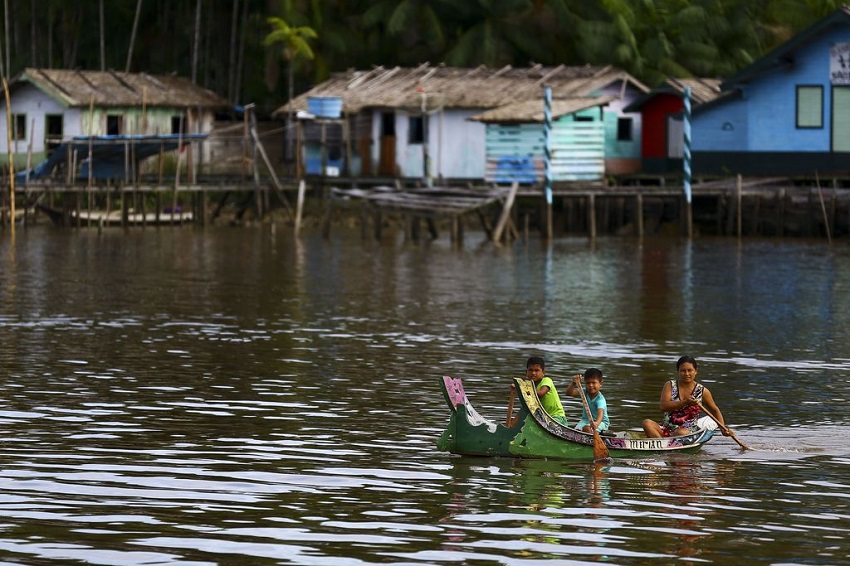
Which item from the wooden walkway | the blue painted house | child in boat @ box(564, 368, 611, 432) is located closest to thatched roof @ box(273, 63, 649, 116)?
the blue painted house

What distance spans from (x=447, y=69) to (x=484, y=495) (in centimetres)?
4324

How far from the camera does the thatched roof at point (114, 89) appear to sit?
56969 millimetres

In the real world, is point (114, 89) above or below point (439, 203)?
above

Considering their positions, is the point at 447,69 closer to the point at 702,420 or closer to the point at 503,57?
the point at 503,57

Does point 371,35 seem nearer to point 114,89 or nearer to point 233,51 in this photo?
point 233,51

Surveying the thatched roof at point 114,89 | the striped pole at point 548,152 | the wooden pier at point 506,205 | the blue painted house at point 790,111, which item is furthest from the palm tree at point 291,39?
the blue painted house at point 790,111

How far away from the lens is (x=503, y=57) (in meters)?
58.9

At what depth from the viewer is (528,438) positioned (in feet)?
48.8

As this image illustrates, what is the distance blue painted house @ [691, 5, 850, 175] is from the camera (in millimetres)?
49406

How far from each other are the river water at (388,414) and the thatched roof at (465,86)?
16.0 metres

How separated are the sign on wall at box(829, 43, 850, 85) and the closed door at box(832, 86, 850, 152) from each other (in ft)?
0.86

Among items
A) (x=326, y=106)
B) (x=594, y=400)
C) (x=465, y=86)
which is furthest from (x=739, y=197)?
(x=594, y=400)

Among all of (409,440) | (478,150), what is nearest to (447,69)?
(478,150)

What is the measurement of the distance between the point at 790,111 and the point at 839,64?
2007 mm
